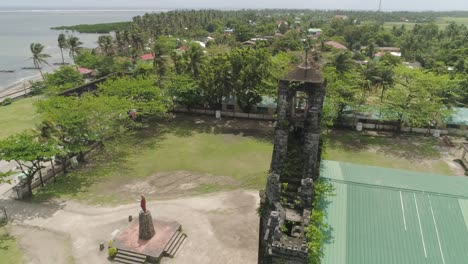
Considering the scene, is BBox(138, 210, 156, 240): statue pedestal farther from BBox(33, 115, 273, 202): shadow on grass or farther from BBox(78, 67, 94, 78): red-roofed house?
BBox(78, 67, 94, 78): red-roofed house

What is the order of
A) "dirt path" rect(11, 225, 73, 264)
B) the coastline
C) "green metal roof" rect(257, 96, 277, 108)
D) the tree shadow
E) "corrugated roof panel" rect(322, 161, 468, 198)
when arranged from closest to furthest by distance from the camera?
"corrugated roof panel" rect(322, 161, 468, 198)
"dirt path" rect(11, 225, 73, 264)
the tree shadow
"green metal roof" rect(257, 96, 277, 108)
the coastline

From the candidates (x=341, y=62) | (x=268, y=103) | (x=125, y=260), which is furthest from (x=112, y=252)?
(x=341, y=62)

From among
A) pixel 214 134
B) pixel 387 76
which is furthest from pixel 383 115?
pixel 214 134

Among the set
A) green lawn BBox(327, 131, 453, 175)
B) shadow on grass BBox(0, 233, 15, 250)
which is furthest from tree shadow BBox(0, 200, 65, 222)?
green lawn BBox(327, 131, 453, 175)

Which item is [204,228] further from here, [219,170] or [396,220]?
[396,220]

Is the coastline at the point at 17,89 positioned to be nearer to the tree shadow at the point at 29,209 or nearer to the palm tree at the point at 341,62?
the tree shadow at the point at 29,209

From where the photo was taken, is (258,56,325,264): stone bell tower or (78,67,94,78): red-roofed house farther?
(78,67,94,78): red-roofed house
